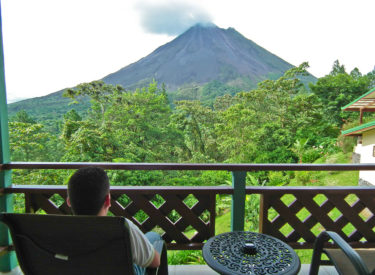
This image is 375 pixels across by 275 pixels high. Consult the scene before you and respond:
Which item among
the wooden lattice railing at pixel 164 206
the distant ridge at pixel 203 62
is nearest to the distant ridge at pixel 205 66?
the distant ridge at pixel 203 62

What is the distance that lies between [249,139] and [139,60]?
27.4 meters

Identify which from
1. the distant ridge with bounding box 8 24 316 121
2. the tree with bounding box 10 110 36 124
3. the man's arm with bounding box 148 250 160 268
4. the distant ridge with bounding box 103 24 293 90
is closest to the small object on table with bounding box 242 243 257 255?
the man's arm with bounding box 148 250 160 268

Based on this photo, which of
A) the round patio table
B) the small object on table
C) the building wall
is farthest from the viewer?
the building wall

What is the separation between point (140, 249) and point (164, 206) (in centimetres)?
79

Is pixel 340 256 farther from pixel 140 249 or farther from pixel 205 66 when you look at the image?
pixel 205 66

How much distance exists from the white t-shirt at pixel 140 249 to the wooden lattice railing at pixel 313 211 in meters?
0.90

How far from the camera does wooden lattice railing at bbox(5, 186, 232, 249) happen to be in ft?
5.22

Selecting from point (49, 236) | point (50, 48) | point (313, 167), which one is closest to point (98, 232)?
point (49, 236)

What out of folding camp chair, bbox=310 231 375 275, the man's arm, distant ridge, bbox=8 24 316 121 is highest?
distant ridge, bbox=8 24 316 121

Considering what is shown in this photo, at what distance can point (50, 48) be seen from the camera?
26422mm

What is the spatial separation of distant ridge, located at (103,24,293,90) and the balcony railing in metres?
30.2

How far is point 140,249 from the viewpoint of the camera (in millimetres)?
849

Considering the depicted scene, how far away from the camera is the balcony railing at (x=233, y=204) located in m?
1.57

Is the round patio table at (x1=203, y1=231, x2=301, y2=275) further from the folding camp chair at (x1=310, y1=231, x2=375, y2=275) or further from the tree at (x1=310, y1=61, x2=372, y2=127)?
the tree at (x1=310, y1=61, x2=372, y2=127)
